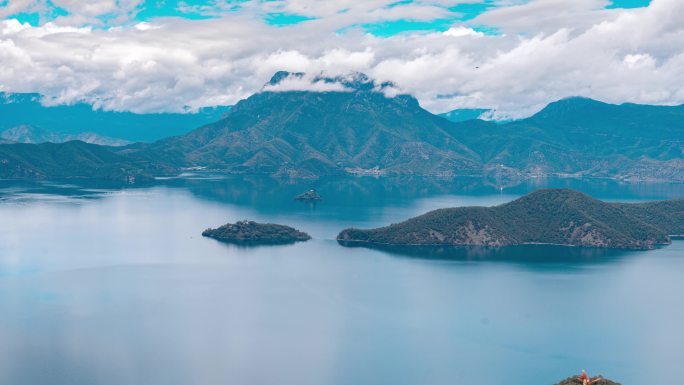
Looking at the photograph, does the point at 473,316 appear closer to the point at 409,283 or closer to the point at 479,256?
the point at 409,283

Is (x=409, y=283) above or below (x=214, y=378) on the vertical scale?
above

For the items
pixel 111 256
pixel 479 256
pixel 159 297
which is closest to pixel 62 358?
pixel 159 297

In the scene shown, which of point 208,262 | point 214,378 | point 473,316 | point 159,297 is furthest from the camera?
point 208,262

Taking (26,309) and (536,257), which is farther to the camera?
(536,257)

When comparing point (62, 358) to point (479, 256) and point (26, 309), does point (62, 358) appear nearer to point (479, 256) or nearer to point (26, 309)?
point (26, 309)

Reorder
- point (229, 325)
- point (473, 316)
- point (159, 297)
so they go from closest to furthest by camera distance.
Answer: point (229, 325) < point (473, 316) < point (159, 297)


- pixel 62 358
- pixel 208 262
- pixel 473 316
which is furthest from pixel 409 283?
pixel 62 358
